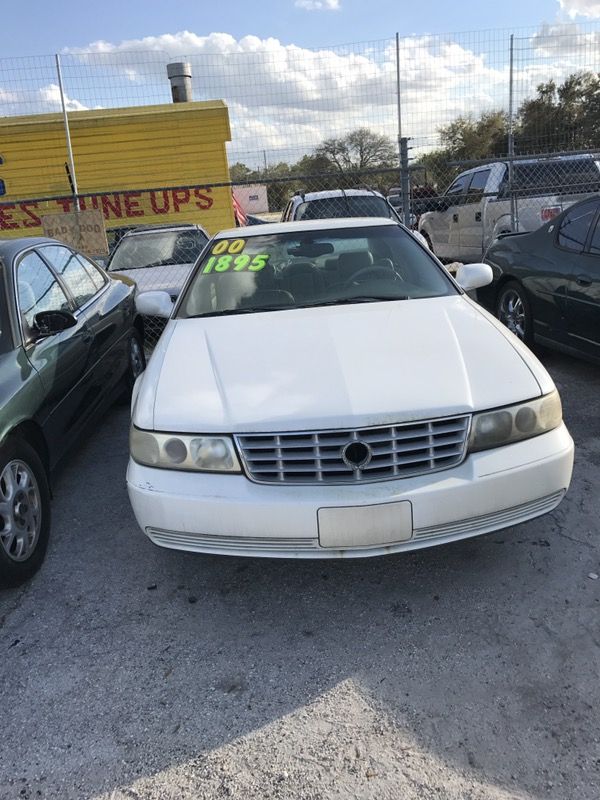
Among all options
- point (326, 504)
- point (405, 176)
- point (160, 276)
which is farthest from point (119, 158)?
point (326, 504)

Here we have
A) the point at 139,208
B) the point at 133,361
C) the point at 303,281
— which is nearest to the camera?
the point at 303,281

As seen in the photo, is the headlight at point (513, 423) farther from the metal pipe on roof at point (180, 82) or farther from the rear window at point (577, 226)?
the metal pipe on roof at point (180, 82)

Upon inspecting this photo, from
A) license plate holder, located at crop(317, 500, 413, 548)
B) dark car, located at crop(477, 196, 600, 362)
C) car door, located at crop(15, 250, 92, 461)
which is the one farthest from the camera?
dark car, located at crop(477, 196, 600, 362)

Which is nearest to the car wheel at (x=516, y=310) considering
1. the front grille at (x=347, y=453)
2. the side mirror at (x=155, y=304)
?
the side mirror at (x=155, y=304)

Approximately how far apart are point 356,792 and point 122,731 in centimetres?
79

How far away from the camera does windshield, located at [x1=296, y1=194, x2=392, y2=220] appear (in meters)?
9.02

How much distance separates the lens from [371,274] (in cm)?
396

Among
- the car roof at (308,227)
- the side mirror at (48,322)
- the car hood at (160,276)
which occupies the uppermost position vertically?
the car roof at (308,227)

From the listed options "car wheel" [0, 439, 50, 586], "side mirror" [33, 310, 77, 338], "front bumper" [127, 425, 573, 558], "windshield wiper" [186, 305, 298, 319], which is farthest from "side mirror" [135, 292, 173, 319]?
"front bumper" [127, 425, 573, 558]

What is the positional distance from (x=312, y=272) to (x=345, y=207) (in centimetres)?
563

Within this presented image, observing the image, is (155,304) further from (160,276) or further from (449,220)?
(449,220)

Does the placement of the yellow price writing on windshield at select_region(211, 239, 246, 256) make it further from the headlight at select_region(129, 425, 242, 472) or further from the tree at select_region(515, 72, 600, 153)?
the tree at select_region(515, 72, 600, 153)

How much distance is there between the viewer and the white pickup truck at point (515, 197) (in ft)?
30.2

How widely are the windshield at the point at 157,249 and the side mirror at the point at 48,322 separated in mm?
4593
